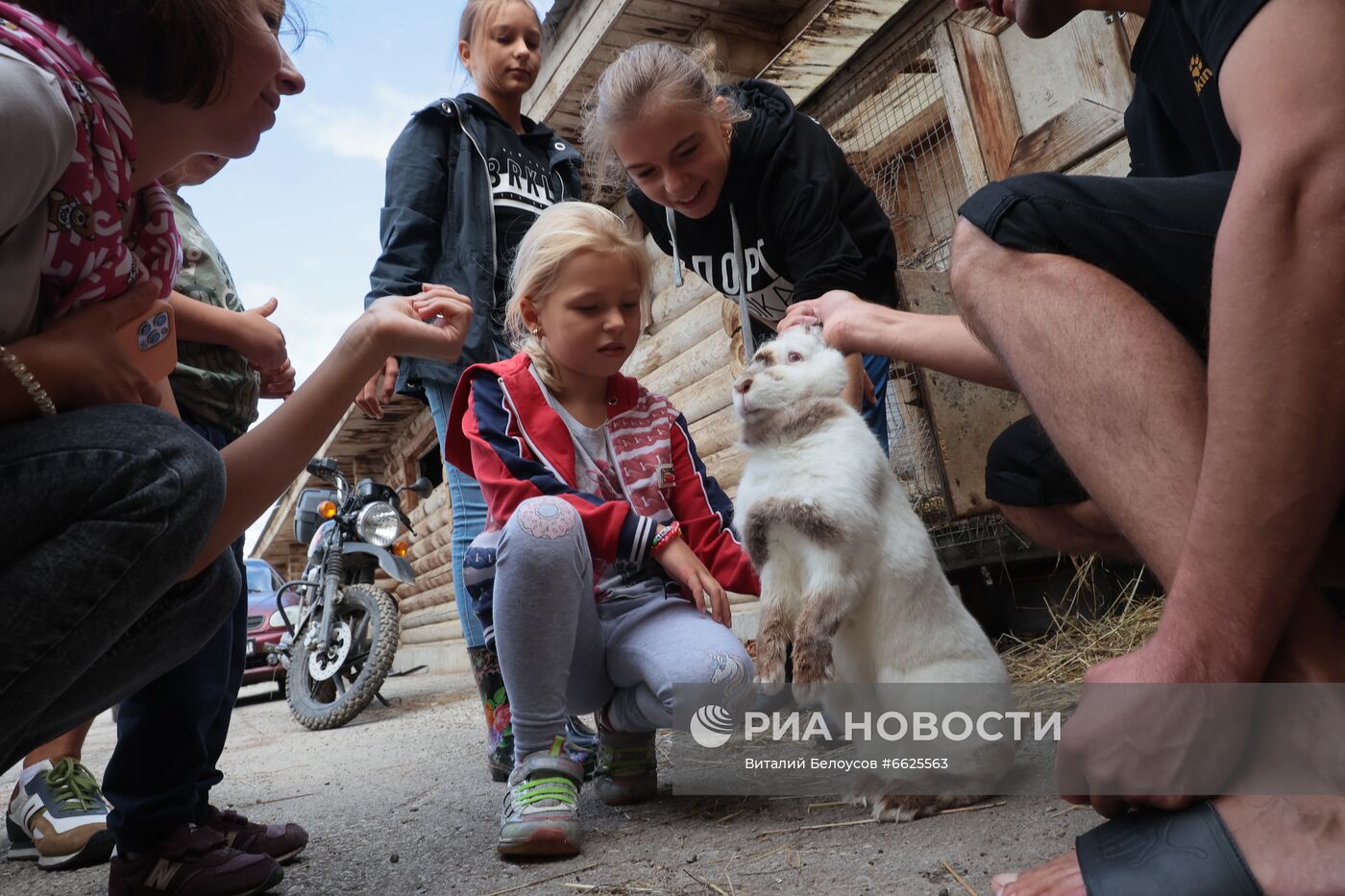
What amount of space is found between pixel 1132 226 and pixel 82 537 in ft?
4.37

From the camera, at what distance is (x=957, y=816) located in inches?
61.6

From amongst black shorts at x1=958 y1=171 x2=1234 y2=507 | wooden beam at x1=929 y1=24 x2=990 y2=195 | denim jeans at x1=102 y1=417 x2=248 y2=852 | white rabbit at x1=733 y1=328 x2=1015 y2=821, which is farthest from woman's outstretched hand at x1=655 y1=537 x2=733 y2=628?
wooden beam at x1=929 y1=24 x2=990 y2=195

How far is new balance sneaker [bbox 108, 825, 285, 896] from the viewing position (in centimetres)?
157

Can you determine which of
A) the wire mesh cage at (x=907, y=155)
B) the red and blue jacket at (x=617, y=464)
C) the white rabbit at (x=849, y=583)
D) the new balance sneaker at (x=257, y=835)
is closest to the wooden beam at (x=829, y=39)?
the wire mesh cage at (x=907, y=155)

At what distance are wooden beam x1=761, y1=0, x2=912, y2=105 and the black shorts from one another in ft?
9.18

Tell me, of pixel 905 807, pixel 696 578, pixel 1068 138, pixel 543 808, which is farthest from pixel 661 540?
pixel 1068 138

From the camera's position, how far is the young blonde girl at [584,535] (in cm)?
186

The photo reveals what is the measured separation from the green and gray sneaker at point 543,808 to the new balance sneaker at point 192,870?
1.39ft

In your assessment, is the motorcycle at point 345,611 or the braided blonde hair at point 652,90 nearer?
the braided blonde hair at point 652,90

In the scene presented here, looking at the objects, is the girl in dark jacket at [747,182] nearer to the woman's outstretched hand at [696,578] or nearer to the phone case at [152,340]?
the woman's outstretched hand at [696,578]

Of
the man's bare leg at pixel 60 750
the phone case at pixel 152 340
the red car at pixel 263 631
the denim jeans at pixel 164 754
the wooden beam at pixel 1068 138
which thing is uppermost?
the wooden beam at pixel 1068 138

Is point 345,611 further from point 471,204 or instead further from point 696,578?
point 696,578

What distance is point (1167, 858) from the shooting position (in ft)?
2.91

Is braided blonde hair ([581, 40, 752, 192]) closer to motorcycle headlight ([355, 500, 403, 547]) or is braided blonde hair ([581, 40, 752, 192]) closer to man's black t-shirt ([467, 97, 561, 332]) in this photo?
man's black t-shirt ([467, 97, 561, 332])
